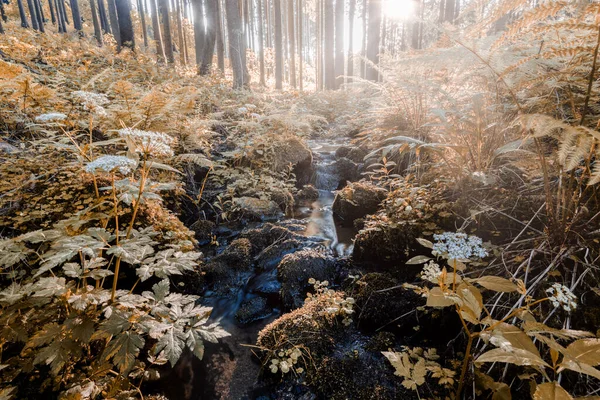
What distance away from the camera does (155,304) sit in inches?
68.2

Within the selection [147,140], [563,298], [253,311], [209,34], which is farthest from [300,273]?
[209,34]

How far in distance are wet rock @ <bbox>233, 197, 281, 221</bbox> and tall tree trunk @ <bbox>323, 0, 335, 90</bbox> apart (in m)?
12.4

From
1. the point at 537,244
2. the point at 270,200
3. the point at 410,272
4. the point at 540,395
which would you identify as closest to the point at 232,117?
the point at 270,200

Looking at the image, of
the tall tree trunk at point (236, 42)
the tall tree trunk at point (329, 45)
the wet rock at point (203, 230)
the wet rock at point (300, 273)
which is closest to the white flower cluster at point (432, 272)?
the wet rock at point (300, 273)

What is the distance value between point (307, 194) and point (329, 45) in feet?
38.5

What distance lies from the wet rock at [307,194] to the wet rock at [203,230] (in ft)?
6.06

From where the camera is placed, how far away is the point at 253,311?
2.90 metres

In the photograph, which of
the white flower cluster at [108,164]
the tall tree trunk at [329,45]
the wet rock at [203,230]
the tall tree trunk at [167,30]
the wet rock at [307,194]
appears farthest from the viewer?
the tall tree trunk at [329,45]

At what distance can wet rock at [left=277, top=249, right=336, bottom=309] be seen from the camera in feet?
9.66

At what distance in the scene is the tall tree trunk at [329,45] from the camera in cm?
1370

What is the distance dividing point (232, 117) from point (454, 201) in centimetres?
612

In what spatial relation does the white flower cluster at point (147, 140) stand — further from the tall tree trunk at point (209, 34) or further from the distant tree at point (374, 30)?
the distant tree at point (374, 30)

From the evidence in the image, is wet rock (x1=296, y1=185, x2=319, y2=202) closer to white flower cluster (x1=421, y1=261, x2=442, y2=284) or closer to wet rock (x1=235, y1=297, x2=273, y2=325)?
wet rock (x1=235, y1=297, x2=273, y2=325)

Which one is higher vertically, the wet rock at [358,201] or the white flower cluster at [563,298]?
the white flower cluster at [563,298]
